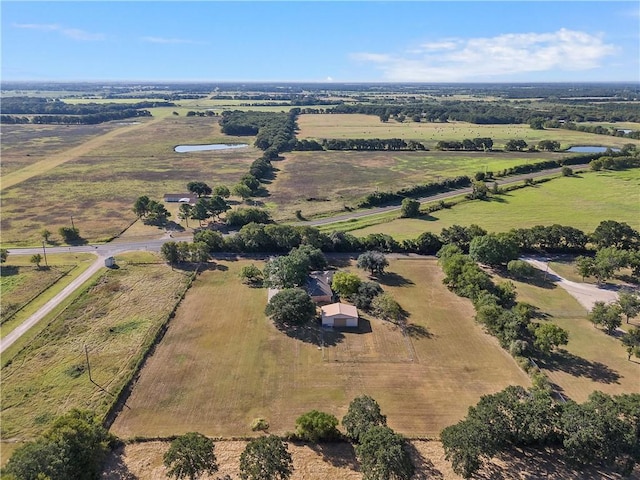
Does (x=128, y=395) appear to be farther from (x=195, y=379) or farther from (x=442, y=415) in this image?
(x=442, y=415)

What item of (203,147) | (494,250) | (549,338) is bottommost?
(549,338)

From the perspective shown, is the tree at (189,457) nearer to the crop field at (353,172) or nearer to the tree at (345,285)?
the tree at (345,285)

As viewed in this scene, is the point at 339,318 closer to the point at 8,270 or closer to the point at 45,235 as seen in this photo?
the point at 8,270

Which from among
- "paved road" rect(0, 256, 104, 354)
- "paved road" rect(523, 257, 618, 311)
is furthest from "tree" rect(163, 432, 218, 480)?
"paved road" rect(523, 257, 618, 311)

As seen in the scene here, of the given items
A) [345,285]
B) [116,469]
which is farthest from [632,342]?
[116,469]

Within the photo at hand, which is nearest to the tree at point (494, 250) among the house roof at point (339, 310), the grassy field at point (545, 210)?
the grassy field at point (545, 210)

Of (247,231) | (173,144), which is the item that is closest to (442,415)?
(247,231)

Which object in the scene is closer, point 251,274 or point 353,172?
point 251,274
